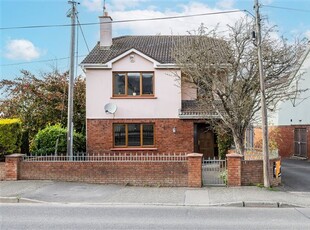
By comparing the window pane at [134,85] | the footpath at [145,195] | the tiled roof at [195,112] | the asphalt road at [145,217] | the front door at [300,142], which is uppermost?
the window pane at [134,85]

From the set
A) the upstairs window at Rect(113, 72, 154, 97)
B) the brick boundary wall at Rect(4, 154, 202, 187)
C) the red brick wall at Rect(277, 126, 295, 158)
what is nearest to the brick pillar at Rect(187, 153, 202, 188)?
the brick boundary wall at Rect(4, 154, 202, 187)

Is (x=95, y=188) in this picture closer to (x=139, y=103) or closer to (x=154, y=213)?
(x=154, y=213)

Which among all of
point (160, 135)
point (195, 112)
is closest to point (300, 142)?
point (195, 112)

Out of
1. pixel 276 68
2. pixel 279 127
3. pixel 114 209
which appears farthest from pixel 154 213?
pixel 279 127

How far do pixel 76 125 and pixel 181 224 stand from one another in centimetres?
1611

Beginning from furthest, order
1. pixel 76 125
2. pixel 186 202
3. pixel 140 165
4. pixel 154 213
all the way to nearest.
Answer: pixel 76 125
pixel 140 165
pixel 186 202
pixel 154 213

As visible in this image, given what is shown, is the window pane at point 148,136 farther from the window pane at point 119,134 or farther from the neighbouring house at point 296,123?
the neighbouring house at point 296,123

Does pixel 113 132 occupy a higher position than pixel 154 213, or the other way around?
pixel 113 132

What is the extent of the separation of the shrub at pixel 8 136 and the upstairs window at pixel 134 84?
6.44m

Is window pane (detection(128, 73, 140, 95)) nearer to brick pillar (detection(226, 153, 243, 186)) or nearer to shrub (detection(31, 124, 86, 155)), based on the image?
shrub (detection(31, 124, 86, 155))

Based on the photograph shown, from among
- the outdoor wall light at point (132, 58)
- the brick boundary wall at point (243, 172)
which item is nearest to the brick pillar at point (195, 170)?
the brick boundary wall at point (243, 172)

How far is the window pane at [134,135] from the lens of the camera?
20.9m

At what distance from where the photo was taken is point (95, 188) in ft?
44.1

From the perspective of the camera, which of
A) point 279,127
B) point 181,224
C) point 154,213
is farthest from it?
point 279,127
